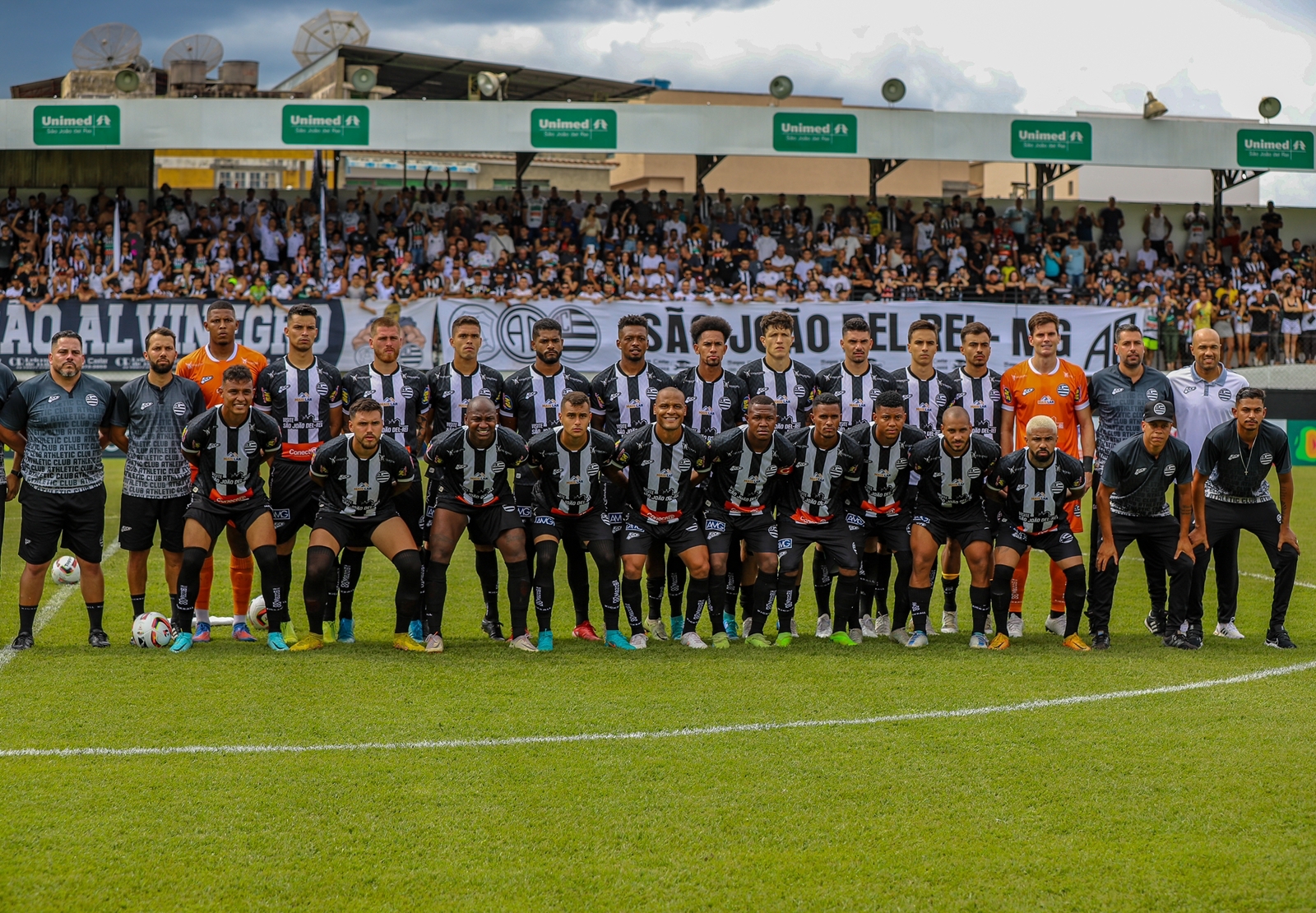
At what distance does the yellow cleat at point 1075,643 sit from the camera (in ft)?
26.9

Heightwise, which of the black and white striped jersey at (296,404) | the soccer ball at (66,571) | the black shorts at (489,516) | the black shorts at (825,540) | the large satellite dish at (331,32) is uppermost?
the large satellite dish at (331,32)

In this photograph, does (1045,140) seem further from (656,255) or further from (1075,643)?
(1075,643)

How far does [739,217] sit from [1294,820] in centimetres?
2152

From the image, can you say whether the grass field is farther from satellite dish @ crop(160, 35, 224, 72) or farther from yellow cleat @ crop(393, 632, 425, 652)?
satellite dish @ crop(160, 35, 224, 72)

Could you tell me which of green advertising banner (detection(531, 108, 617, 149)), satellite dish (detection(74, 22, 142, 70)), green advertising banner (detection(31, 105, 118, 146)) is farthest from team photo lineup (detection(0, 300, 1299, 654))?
satellite dish (detection(74, 22, 142, 70))

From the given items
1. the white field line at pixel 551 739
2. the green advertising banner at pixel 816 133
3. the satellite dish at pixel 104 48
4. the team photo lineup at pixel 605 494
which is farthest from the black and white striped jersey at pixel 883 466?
the satellite dish at pixel 104 48

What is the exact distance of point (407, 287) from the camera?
862 inches

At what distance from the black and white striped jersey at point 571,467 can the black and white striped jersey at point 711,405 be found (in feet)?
2.41

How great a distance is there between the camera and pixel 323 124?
23266 mm

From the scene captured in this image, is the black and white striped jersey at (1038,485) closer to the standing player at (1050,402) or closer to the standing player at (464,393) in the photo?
the standing player at (1050,402)

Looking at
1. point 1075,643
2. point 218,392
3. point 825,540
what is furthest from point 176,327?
point 1075,643

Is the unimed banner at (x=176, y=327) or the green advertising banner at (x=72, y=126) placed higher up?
the green advertising banner at (x=72, y=126)

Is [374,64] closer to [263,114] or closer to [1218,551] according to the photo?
[263,114]

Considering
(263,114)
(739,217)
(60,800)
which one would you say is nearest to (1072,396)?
(60,800)
